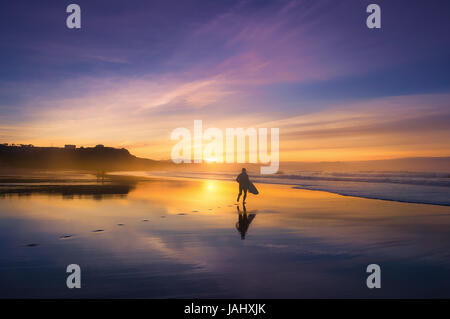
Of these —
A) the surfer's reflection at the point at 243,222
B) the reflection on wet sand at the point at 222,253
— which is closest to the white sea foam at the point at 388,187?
the reflection on wet sand at the point at 222,253

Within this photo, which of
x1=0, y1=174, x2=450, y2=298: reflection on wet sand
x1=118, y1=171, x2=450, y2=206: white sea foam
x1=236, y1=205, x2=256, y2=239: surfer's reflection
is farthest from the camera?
x1=118, y1=171, x2=450, y2=206: white sea foam

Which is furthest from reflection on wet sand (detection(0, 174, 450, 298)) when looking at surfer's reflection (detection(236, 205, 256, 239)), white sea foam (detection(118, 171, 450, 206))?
white sea foam (detection(118, 171, 450, 206))

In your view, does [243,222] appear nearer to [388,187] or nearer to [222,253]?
[222,253]

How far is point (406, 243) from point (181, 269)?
261 inches

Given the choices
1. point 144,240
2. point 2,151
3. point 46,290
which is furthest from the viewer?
point 2,151

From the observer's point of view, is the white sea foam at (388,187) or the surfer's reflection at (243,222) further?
the white sea foam at (388,187)

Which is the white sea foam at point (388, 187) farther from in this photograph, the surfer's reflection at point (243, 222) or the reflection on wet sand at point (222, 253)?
the surfer's reflection at point (243, 222)

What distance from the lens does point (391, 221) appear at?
504 inches

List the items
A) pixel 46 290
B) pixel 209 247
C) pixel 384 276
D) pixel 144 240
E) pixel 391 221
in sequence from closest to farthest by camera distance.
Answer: pixel 46 290 → pixel 384 276 → pixel 209 247 → pixel 144 240 → pixel 391 221

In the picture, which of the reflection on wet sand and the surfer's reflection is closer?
the reflection on wet sand

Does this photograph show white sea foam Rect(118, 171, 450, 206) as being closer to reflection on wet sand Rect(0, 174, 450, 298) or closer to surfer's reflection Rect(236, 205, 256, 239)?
reflection on wet sand Rect(0, 174, 450, 298)

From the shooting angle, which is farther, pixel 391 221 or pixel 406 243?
pixel 391 221
